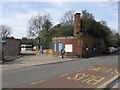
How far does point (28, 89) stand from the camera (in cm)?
696

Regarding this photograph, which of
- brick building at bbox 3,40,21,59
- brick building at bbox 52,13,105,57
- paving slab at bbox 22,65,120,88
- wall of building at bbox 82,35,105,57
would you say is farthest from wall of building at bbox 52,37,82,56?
paving slab at bbox 22,65,120,88

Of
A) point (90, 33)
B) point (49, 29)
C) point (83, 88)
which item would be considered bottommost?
point (83, 88)

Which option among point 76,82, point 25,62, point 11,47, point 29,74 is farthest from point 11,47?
point 76,82

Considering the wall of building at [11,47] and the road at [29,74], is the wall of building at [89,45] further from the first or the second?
the road at [29,74]

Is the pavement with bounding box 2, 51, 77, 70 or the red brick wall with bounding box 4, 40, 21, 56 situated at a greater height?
the red brick wall with bounding box 4, 40, 21, 56

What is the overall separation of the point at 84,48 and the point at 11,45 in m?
14.4

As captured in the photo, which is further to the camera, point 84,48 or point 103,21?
point 103,21

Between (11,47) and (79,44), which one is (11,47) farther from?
(79,44)

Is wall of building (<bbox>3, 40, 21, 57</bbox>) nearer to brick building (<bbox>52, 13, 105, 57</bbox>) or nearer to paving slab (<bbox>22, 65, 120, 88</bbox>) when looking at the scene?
brick building (<bbox>52, 13, 105, 57</bbox>)

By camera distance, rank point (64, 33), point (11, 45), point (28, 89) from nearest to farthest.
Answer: point (28, 89)
point (11, 45)
point (64, 33)

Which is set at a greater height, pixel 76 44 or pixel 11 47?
pixel 76 44

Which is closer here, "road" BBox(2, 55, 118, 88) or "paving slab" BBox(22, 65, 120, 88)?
"paving slab" BBox(22, 65, 120, 88)

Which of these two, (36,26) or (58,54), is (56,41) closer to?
(58,54)

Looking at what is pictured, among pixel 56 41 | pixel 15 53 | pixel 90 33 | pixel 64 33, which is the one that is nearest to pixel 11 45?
pixel 15 53
